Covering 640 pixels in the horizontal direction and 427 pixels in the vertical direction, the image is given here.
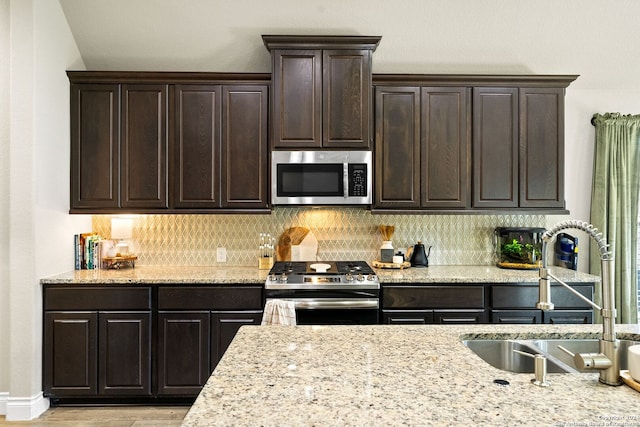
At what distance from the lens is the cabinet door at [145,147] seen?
3473 mm

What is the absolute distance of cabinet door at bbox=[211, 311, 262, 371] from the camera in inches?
125

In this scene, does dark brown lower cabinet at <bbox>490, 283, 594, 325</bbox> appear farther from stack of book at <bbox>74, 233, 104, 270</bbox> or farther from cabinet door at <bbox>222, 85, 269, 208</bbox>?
stack of book at <bbox>74, 233, 104, 270</bbox>

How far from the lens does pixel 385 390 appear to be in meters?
1.12

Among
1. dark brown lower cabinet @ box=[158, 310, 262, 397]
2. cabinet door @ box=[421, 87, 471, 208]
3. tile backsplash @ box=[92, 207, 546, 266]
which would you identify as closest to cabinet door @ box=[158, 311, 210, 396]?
dark brown lower cabinet @ box=[158, 310, 262, 397]

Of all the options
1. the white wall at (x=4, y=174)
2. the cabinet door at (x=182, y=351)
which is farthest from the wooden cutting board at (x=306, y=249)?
the white wall at (x=4, y=174)

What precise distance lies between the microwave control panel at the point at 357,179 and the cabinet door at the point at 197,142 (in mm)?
1065

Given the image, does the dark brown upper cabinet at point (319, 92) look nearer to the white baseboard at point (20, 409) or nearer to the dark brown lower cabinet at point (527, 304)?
the dark brown lower cabinet at point (527, 304)

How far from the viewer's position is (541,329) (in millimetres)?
1729

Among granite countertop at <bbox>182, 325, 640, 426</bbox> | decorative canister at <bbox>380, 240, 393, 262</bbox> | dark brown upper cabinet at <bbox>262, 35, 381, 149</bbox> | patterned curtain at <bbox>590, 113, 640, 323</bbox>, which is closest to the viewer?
granite countertop at <bbox>182, 325, 640, 426</bbox>

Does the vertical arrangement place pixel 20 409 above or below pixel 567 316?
below

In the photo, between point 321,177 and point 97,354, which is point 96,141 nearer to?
point 97,354

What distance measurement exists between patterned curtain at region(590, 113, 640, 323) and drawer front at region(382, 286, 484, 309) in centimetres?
149

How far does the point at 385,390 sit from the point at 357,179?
2.45 metres

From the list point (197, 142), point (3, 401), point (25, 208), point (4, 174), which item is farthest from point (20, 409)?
point (197, 142)
